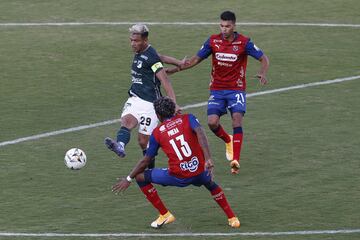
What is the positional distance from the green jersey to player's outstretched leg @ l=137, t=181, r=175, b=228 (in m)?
2.76

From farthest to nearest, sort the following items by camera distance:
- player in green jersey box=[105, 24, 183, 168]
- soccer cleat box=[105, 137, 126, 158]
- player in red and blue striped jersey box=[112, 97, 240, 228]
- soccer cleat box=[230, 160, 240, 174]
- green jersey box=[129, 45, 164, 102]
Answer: soccer cleat box=[230, 160, 240, 174] < green jersey box=[129, 45, 164, 102] < player in green jersey box=[105, 24, 183, 168] < soccer cleat box=[105, 137, 126, 158] < player in red and blue striped jersey box=[112, 97, 240, 228]

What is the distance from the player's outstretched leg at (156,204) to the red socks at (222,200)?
2.19ft

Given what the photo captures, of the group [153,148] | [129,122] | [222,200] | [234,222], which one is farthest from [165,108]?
[129,122]

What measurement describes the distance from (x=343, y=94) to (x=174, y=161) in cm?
908

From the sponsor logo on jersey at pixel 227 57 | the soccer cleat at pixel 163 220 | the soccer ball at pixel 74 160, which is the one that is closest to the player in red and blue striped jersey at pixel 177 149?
the soccer cleat at pixel 163 220

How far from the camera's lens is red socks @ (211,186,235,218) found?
1451cm

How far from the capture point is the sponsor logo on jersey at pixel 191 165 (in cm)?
1427

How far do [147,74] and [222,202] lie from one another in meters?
3.30
